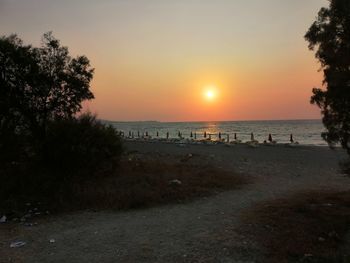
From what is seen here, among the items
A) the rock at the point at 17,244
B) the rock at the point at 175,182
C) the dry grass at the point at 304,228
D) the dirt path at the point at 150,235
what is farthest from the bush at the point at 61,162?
the dry grass at the point at 304,228

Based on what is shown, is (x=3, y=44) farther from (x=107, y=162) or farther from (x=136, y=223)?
(x=136, y=223)

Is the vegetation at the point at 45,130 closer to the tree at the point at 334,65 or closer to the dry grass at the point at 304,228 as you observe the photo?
the dry grass at the point at 304,228

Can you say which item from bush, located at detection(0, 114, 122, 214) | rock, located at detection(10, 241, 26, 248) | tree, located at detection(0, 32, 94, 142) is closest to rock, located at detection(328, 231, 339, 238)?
rock, located at detection(10, 241, 26, 248)

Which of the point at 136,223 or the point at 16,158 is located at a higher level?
the point at 16,158

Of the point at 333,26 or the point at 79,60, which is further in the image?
the point at 79,60

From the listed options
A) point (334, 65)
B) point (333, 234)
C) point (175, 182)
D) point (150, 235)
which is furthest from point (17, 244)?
point (334, 65)

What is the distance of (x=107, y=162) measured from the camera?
1445 centimetres

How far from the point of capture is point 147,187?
1261 centimetres

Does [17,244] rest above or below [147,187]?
below

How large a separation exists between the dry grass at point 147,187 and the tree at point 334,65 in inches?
192

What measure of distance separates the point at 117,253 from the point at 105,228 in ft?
6.14

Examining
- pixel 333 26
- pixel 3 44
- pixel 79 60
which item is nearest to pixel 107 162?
pixel 79 60

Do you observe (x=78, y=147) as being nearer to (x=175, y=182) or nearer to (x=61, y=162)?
(x=61, y=162)

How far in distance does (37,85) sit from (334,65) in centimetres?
1154
